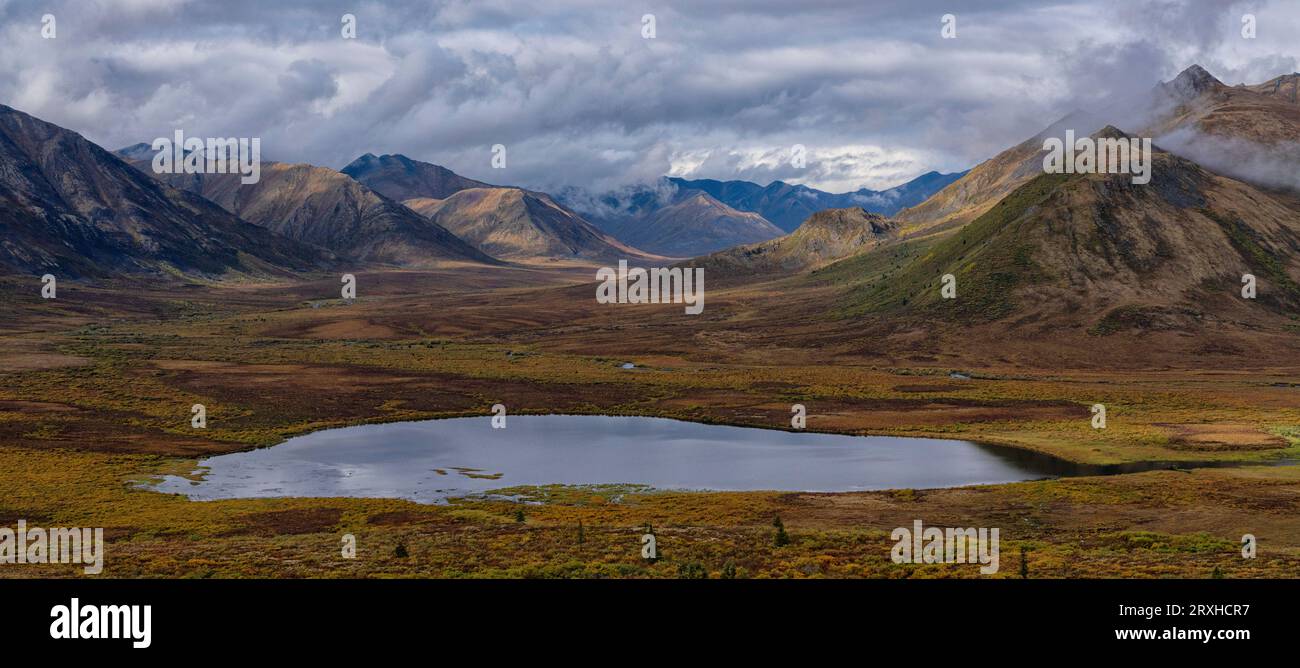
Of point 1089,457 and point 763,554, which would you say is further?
point 1089,457

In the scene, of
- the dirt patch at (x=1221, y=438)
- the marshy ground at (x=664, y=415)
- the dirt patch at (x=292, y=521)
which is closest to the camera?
the marshy ground at (x=664, y=415)

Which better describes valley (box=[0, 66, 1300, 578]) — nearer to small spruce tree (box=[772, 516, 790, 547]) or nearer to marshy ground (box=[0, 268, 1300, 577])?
small spruce tree (box=[772, 516, 790, 547])

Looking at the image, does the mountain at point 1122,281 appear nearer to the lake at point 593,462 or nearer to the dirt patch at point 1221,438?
the dirt patch at point 1221,438

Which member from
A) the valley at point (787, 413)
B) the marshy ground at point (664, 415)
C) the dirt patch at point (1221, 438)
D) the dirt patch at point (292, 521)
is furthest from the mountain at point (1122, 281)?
the dirt patch at point (292, 521)

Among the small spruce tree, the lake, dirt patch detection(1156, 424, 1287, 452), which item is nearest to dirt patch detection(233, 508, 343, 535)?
the lake
